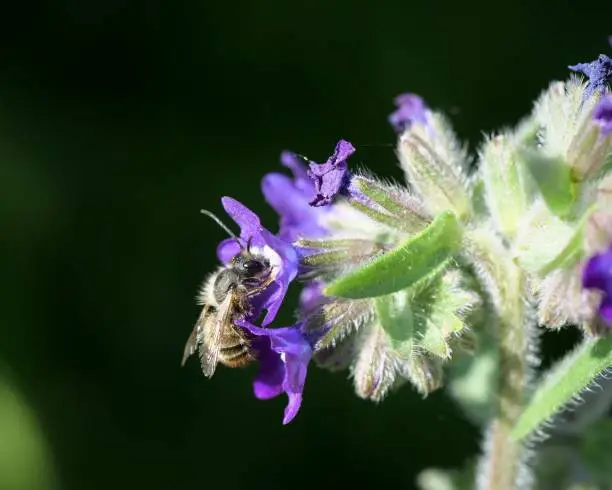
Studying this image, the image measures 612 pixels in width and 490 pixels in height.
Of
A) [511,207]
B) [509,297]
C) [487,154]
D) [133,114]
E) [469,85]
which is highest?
[133,114]

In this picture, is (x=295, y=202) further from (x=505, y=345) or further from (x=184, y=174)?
(x=184, y=174)

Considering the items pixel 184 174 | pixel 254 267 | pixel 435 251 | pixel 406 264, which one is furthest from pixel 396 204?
pixel 184 174

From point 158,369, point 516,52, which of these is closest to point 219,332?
point 158,369

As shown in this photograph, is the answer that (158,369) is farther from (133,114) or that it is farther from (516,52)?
(516,52)

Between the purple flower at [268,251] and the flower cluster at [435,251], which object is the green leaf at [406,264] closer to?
the flower cluster at [435,251]

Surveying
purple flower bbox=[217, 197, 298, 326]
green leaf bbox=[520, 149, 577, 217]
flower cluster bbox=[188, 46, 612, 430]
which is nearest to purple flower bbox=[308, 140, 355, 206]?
flower cluster bbox=[188, 46, 612, 430]
